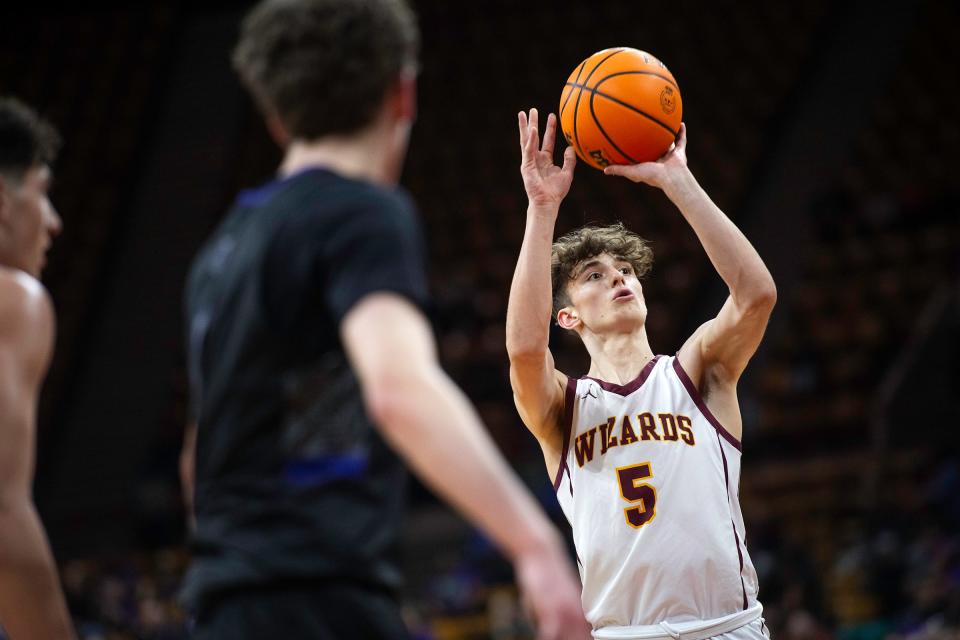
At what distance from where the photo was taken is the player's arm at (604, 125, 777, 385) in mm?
3479

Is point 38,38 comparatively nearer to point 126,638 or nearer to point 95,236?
point 95,236

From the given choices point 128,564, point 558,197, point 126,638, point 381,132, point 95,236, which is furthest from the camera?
point 95,236

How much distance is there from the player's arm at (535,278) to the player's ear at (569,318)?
0.29 m

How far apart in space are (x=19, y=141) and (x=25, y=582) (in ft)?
3.82

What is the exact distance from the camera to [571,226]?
Answer: 1543 centimetres

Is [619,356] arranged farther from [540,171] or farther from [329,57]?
[329,57]

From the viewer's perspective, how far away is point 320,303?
75.0 inches

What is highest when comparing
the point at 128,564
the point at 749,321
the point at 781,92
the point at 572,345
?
the point at 781,92

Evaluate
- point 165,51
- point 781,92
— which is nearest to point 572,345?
point 781,92

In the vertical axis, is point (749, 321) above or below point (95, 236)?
above

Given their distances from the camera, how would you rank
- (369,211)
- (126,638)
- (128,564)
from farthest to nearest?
(128,564) → (126,638) → (369,211)

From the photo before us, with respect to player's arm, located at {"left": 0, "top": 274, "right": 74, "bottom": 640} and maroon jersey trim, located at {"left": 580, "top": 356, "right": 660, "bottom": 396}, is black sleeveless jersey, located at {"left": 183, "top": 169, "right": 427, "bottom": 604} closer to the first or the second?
player's arm, located at {"left": 0, "top": 274, "right": 74, "bottom": 640}

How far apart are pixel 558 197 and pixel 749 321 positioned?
0.68m

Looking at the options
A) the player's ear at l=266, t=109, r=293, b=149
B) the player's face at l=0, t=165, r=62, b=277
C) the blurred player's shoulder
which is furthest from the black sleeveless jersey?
the player's face at l=0, t=165, r=62, b=277
